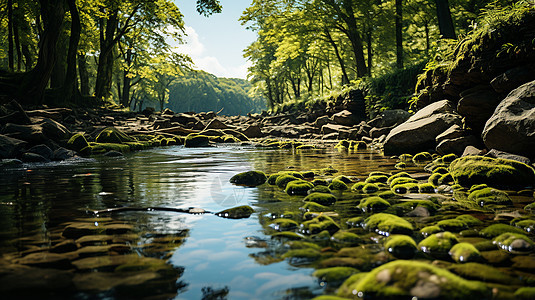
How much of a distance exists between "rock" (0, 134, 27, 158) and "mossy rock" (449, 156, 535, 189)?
382 inches

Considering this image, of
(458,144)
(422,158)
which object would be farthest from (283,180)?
(458,144)

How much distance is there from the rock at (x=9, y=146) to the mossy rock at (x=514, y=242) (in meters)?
10.1

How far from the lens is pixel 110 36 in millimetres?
26812

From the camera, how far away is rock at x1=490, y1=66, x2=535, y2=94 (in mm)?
7016

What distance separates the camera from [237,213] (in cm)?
385

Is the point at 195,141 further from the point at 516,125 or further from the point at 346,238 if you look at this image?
the point at 346,238

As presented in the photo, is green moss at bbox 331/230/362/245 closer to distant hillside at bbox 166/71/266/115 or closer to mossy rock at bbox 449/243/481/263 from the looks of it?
mossy rock at bbox 449/243/481/263

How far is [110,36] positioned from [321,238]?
1111 inches

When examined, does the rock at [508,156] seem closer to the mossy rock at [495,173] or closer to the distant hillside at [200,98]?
the mossy rock at [495,173]

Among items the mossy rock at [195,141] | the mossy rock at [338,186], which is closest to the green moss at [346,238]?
the mossy rock at [338,186]

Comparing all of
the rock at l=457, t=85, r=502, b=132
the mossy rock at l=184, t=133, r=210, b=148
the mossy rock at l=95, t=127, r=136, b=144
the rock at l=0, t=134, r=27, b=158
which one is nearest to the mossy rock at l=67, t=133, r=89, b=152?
the mossy rock at l=95, t=127, r=136, b=144

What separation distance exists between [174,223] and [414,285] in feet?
7.79

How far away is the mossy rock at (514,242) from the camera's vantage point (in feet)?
8.46

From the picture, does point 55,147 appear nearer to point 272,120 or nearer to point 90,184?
point 90,184
